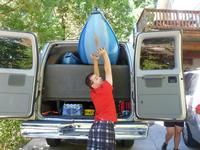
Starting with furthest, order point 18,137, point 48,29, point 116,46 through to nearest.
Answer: point 48,29, point 18,137, point 116,46

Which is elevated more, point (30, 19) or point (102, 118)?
point (30, 19)

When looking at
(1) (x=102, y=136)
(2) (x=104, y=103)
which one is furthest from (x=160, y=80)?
(1) (x=102, y=136)

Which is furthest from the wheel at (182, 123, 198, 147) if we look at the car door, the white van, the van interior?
the car door

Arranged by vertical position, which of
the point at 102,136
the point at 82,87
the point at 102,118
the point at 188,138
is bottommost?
the point at 188,138

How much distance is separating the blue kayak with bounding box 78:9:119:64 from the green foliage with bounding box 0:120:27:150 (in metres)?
2.63

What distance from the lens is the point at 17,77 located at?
691 centimetres

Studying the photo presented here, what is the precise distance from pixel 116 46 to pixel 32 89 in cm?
161

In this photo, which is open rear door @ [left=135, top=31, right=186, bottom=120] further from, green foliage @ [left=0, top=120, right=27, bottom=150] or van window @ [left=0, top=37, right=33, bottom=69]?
green foliage @ [left=0, top=120, right=27, bottom=150]

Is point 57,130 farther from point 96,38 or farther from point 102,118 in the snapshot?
point 96,38

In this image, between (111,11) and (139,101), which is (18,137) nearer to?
(139,101)

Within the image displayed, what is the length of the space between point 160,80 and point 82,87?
1.26m

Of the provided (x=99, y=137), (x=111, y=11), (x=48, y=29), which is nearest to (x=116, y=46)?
(x=99, y=137)

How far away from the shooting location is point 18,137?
9.63 meters

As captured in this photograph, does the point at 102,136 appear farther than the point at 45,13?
No
